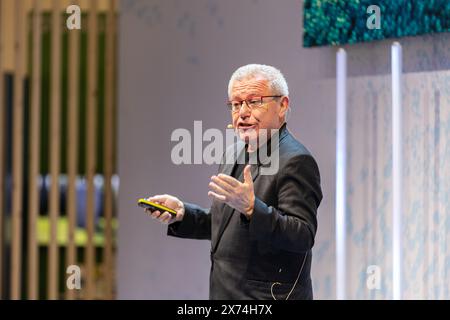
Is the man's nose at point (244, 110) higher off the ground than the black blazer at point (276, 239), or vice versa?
the man's nose at point (244, 110)

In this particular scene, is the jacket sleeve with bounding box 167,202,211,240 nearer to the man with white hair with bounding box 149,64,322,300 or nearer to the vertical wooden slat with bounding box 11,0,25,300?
the man with white hair with bounding box 149,64,322,300

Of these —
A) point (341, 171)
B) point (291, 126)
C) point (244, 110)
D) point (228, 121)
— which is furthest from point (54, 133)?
point (244, 110)

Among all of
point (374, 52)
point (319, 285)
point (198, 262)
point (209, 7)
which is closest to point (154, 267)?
point (198, 262)

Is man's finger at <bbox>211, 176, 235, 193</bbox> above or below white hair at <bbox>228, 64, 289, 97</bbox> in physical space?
below

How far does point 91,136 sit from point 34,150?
359 mm

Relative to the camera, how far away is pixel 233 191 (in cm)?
199

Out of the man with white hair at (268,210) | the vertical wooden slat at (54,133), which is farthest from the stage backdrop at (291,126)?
the man with white hair at (268,210)

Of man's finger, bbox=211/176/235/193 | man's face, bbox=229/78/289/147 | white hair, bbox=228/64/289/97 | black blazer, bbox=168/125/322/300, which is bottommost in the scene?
black blazer, bbox=168/125/322/300

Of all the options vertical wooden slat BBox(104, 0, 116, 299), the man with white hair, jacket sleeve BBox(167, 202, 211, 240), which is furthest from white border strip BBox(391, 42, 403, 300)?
vertical wooden slat BBox(104, 0, 116, 299)

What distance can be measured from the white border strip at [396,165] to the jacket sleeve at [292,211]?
3.21 ft

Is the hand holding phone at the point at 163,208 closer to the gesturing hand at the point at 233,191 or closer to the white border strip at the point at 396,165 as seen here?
the gesturing hand at the point at 233,191

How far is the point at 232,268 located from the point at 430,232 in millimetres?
1139

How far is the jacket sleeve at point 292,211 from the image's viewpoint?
2031 mm

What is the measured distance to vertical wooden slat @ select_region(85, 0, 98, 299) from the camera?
4105mm
